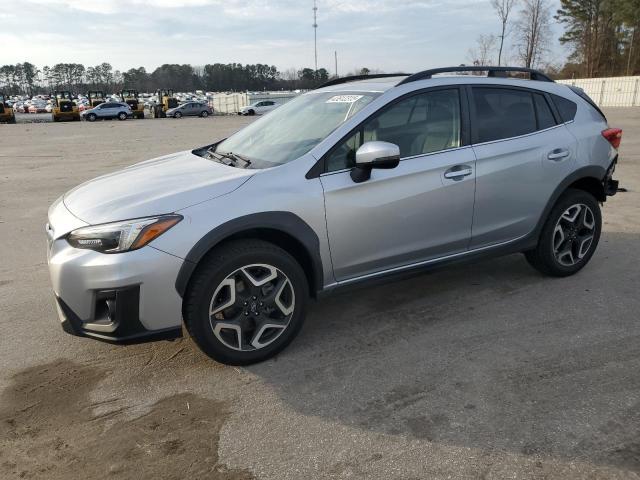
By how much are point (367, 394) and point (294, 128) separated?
2.01 metres

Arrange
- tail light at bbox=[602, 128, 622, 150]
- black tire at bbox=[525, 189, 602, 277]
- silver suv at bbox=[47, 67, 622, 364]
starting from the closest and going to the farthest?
silver suv at bbox=[47, 67, 622, 364], black tire at bbox=[525, 189, 602, 277], tail light at bbox=[602, 128, 622, 150]

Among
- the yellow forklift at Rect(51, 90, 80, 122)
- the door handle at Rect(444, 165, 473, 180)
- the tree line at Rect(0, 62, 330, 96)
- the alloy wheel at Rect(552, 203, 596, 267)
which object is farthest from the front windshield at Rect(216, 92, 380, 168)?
the tree line at Rect(0, 62, 330, 96)

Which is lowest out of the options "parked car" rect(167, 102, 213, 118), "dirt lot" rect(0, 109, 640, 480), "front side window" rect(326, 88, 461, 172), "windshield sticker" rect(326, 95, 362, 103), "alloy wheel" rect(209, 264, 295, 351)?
"dirt lot" rect(0, 109, 640, 480)

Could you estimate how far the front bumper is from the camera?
292 cm

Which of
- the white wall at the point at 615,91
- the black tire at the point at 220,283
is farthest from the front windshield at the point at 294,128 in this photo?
the white wall at the point at 615,91

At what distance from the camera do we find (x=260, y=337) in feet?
11.2

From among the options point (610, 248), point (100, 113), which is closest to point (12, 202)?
point (610, 248)

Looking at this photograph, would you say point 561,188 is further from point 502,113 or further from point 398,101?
point 398,101

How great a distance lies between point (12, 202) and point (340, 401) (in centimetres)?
780

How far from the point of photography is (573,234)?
4.74 metres

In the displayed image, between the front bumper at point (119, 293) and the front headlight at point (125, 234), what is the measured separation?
41 mm

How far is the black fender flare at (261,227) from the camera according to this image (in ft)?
9.96

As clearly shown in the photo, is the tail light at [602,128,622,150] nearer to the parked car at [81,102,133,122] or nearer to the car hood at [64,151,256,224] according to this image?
the car hood at [64,151,256,224]

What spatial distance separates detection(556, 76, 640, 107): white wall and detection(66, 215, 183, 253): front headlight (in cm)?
4766
